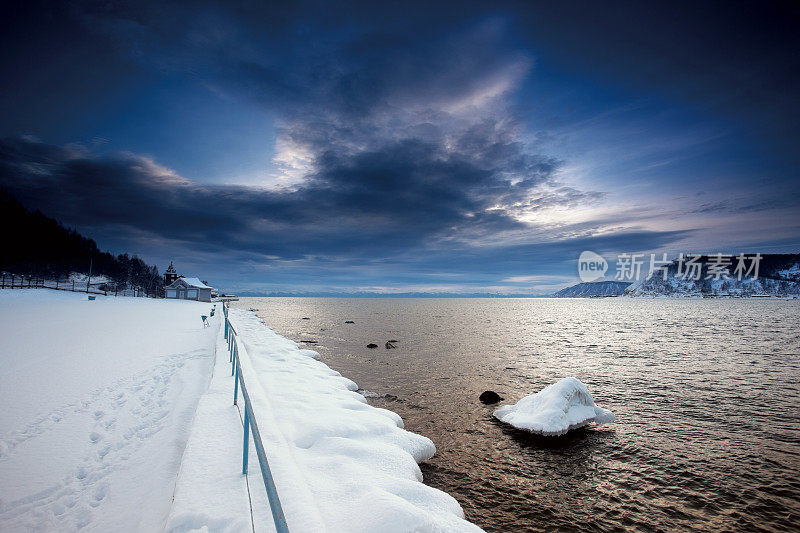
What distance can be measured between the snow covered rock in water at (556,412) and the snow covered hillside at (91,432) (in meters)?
11.9

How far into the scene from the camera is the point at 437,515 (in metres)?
6.72

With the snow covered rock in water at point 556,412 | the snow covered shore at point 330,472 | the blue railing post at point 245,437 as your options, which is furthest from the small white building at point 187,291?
the blue railing post at point 245,437

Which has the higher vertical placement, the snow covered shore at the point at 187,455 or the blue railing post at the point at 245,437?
the blue railing post at the point at 245,437

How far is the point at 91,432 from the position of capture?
8.79m

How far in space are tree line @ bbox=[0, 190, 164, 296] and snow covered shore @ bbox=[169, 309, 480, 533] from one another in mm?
98069

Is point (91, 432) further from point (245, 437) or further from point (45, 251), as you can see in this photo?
point (45, 251)

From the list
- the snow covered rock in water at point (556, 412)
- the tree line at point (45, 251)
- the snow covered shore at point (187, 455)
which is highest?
the tree line at point (45, 251)

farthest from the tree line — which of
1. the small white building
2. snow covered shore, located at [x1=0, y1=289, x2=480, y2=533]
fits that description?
snow covered shore, located at [x1=0, y1=289, x2=480, y2=533]

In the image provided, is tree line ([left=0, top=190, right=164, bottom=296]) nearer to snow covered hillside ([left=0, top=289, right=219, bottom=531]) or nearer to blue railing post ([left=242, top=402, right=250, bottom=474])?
snow covered hillside ([left=0, top=289, right=219, bottom=531])

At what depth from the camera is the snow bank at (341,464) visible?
5789 mm

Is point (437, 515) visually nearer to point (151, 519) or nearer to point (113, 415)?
point (151, 519)

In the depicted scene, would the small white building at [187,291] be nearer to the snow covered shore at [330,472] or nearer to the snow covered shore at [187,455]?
the snow covered shore at [187,455]

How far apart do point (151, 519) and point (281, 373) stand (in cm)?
1169

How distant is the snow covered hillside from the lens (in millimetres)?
5875
